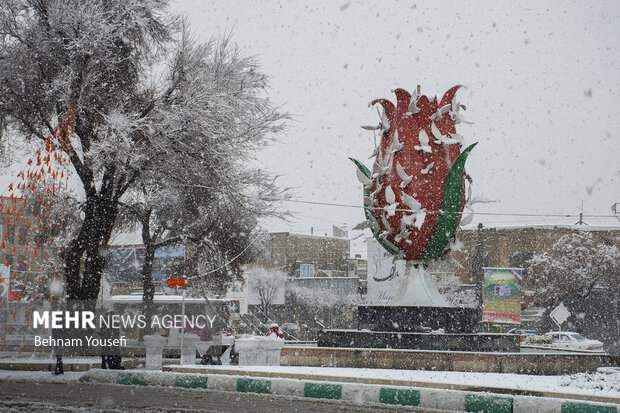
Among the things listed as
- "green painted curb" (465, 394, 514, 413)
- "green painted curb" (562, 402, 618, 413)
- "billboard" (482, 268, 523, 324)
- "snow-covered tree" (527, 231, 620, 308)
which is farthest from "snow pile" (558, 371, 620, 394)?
"snow-covered tree" (527, 231, 620, 308)

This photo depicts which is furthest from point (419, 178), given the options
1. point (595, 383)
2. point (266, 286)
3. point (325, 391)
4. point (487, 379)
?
point (266, 286)

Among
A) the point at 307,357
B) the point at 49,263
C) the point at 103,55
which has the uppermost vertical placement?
the point at 103,55

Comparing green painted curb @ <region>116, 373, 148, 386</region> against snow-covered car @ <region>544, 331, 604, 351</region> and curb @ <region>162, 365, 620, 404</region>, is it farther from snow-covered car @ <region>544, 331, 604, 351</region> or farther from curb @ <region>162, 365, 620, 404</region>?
snow-covered car @ <region>544, 331, 604, 351</region>

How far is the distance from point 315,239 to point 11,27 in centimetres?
5513

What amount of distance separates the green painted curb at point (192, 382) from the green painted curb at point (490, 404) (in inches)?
185

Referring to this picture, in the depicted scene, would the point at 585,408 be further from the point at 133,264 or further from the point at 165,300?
the point at 133,264

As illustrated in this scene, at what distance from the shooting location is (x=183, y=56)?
16422 millimetres

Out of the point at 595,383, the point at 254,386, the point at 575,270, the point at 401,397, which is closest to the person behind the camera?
the point at 401,397

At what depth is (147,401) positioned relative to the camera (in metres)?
9.66

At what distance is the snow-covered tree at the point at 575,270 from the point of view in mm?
47656

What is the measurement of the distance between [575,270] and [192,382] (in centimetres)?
4096

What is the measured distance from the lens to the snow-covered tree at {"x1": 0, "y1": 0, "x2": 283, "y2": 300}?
14.7m

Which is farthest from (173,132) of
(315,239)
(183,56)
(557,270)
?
(315,239)

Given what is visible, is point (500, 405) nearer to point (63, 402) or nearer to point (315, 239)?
point (63, 402)
